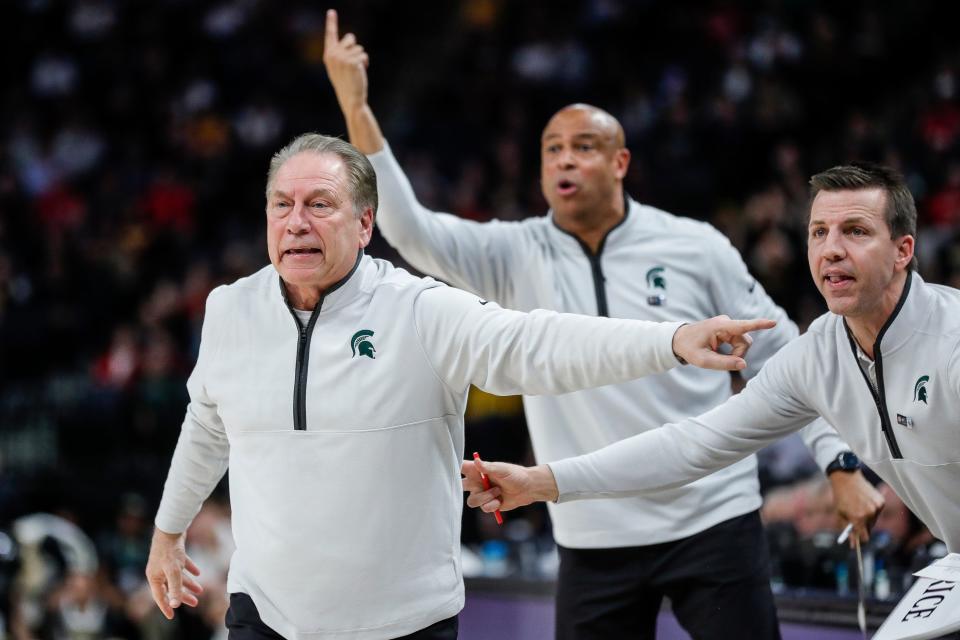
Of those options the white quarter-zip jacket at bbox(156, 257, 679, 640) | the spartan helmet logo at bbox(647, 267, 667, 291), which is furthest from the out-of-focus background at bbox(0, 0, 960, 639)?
the white quarter-zip jacket at bbox(156, 257, 679, 640)

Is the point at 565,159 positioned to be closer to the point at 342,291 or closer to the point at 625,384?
the point at 625,384

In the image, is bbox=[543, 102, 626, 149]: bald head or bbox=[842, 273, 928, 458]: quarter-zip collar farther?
bbox=[543, 102, 626, 149]: bald head

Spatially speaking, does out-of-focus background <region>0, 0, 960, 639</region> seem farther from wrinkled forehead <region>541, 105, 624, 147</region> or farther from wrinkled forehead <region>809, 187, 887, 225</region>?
wrinkled forehead <region>809, 187, 887, 225</region>

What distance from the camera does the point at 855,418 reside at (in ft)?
12.3

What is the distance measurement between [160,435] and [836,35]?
6475mm

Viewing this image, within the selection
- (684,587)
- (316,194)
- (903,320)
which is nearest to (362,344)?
(316,194)

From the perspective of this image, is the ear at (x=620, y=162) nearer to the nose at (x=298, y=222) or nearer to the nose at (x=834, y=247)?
the nose at (x=834, y=247)

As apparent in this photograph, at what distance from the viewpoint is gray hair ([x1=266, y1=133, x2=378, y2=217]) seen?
3.65 meters

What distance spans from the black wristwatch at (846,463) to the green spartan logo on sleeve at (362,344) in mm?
1613

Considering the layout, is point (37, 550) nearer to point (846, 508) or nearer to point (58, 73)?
point (846, 508)

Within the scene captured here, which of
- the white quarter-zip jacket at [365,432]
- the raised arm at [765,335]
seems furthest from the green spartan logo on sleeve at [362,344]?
the raised arm at [765,335]

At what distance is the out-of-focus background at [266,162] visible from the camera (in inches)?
335

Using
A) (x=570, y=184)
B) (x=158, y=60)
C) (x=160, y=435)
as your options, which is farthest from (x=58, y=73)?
(x=570, y=184)

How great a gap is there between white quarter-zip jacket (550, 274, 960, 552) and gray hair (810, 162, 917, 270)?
0.15m
